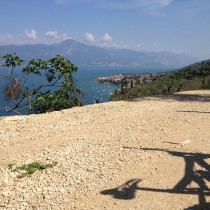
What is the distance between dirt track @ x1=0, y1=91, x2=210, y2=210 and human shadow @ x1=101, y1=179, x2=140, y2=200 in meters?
0.02

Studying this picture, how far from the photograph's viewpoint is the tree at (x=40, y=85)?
46.7ft

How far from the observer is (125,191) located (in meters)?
6.91

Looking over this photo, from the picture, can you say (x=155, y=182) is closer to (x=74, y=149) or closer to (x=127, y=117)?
(x=74, y=149)

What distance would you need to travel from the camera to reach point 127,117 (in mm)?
12305

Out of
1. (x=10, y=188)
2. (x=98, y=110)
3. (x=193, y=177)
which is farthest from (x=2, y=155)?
(x=98, y=110)

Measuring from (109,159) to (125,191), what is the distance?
1555 mm

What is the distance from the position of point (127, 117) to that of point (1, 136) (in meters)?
4.08

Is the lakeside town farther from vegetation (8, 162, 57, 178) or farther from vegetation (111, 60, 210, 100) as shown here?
vegetation (8, 162, 57, 178)

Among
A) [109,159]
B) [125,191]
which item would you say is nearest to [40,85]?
[109,159]

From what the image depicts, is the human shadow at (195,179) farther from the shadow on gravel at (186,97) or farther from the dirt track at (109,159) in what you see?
the shadow on gravel at (186,97)

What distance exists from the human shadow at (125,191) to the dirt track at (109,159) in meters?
0.02

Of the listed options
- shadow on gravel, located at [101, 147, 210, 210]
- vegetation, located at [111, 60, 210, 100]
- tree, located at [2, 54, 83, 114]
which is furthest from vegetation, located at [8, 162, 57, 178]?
vegetation, located at [111, 60, 210, 100]

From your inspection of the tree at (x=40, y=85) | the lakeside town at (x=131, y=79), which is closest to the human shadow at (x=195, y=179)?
the tree at (x=40, y=85)

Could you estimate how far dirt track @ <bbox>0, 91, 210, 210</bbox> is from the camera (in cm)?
665
